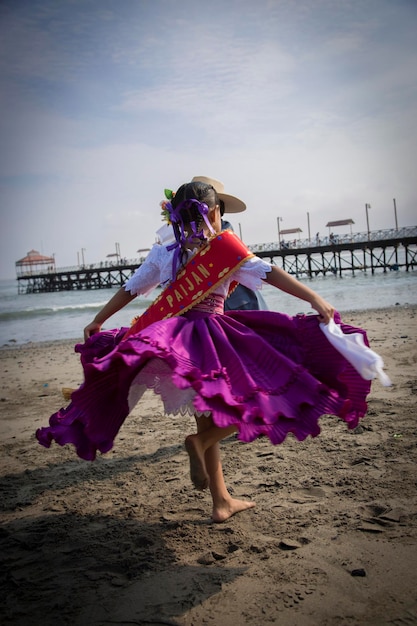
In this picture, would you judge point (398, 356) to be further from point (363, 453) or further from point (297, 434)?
point (297, 434)

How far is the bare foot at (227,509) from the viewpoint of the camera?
2.69 m

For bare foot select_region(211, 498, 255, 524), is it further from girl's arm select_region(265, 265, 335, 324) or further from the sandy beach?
girl's arm select_region(265, 265, 335, 324)

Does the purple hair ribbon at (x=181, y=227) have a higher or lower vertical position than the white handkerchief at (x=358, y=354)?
higher

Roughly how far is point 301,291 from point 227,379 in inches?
23.4

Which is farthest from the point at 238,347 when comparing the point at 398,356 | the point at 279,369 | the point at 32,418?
the point at 398,356

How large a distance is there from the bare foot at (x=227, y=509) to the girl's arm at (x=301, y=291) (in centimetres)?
115

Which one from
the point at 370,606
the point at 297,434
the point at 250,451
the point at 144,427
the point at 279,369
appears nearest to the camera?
the point at 370,606

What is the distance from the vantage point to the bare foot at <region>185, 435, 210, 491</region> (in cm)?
219

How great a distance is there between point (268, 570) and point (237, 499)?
2.43ft

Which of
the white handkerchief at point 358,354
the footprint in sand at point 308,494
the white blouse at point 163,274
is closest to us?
the white handkerchief at point 358,354

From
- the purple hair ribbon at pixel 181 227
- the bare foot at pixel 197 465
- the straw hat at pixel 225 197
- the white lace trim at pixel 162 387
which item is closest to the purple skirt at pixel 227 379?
the white lace trim at pixel 162 387

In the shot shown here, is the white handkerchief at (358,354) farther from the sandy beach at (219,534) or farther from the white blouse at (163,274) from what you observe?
the sandy beach at (219,534)

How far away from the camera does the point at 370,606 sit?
1863mm

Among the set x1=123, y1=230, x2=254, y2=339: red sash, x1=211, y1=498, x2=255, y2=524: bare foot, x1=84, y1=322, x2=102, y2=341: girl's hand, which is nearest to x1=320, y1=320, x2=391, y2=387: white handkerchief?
x1=123, y1=230, x2=254, y2=339: red sash
